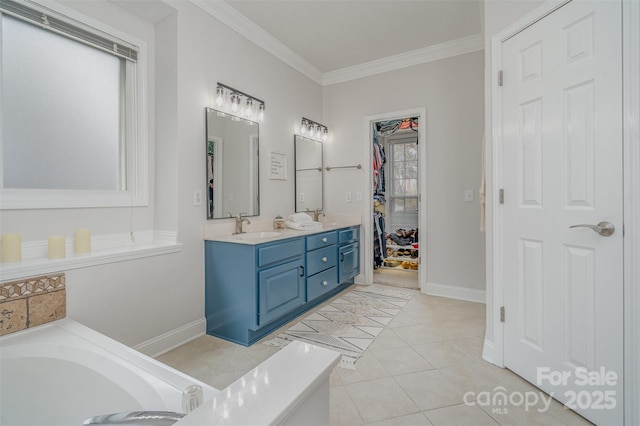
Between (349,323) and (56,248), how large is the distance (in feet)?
6.89

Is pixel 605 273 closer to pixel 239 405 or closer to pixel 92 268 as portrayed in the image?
pixel 239 405

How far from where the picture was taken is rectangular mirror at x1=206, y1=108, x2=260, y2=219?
8.14 ft

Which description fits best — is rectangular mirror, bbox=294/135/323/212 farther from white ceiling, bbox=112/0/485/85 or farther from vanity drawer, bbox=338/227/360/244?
white ceiling, bbox=112/0/485/85

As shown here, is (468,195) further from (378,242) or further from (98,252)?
(98,252)

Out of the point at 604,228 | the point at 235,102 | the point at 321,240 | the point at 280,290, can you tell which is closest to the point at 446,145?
the point at 321,240

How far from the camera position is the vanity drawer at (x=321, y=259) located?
2816 mm

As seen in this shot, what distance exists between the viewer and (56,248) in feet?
5.52

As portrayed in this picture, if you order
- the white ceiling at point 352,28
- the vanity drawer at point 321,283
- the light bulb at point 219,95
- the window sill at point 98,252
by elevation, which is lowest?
the vanity drawer at point 321,283

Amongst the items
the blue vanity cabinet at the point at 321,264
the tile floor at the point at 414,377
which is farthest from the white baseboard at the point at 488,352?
the blue vanity cabinet at the point at 321,264

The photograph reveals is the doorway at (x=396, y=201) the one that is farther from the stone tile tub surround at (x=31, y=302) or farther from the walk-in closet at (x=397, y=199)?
the stone tile tub surround at (x=31, y=302)

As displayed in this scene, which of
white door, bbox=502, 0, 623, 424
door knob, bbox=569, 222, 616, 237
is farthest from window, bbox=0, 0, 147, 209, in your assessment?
door knob, bbox=569, 222, 616, 237

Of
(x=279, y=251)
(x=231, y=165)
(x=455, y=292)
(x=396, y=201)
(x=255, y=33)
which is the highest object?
(x=255, y=33)

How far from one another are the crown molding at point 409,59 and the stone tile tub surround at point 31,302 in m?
3.48

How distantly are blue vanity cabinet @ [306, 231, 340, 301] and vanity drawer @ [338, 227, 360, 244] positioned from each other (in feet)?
0.37
